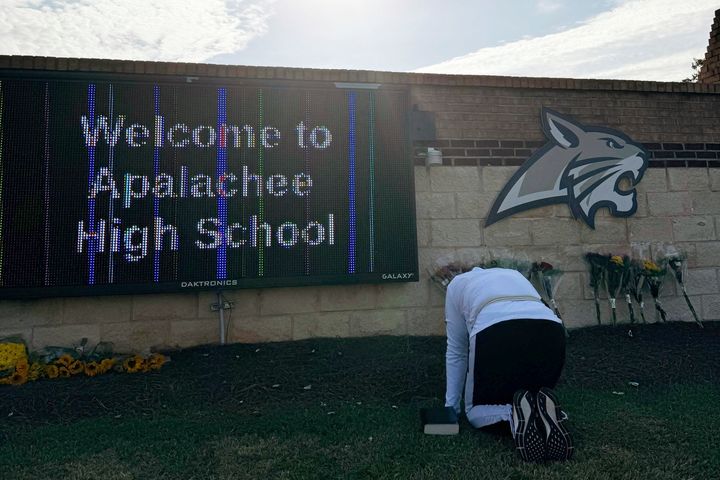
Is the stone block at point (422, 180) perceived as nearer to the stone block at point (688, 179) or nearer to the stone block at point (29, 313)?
the stone block at point (688, 179)

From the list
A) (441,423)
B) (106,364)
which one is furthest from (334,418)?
(106,364)

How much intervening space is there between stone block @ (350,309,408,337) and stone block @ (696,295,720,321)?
4122 mm

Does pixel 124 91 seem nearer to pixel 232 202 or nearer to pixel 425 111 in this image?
pixel 232 202

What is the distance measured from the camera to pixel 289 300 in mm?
5645

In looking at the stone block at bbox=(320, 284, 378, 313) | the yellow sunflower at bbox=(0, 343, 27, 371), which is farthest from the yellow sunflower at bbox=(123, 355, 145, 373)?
the stone block at bbox=(320, 284, 378, 313)

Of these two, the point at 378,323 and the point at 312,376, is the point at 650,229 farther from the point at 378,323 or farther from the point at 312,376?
the point at 312,376

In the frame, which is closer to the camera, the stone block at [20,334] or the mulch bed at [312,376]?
the mulch bed at [312,376]

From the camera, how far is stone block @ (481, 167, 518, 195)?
6184 mm

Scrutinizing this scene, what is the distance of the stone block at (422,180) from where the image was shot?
237 inches

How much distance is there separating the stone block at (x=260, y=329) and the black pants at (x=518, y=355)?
303cm

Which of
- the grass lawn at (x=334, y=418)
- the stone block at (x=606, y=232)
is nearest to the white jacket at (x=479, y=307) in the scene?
the grass lawn at (x=334, y=418)

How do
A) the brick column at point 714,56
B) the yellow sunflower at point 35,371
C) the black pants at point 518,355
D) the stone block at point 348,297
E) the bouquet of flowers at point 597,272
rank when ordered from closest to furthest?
the black pants at point 518,355 → the yellow sunflower at point 35,371 → the stone block at point 348,297 → the bouquet of flowers at point 597,272 → the brick column at point 714,56

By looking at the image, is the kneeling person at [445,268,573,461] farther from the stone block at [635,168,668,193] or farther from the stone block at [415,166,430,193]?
the stone block at [635,168,668,193]

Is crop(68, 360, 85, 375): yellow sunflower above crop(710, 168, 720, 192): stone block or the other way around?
the other way around
